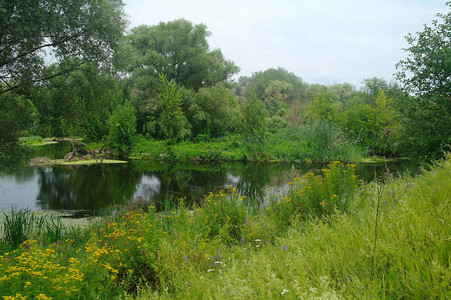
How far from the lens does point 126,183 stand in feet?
49.7

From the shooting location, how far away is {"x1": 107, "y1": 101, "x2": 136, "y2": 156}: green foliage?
2536cm

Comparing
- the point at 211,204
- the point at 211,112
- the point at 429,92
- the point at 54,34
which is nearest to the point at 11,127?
the point at 54,34

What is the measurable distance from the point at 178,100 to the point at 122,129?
5190mm

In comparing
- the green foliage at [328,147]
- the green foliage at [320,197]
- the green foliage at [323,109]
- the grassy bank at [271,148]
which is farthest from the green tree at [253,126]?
the green foliage at [320,197]

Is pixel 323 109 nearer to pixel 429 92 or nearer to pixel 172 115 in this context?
pixel 172 115

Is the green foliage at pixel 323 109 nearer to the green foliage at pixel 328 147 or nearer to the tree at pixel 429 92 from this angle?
the green foliage at pixel 328 147

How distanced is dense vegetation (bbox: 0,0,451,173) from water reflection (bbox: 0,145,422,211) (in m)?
2.55

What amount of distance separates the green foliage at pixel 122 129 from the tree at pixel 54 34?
16.3m

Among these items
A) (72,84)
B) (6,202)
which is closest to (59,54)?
(72,84)

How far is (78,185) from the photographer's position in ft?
46.6

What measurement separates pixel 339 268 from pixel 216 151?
21.6 meters

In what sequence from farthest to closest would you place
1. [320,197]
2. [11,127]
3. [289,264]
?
[11,127] < [320,197] < [289,264]

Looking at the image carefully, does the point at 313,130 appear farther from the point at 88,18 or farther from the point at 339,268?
the point at 339,268

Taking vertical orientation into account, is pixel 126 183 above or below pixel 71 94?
below
